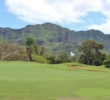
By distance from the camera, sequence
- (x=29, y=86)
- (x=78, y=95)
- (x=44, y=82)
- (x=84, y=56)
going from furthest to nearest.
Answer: (x=84, y=56) → (x=44, y=82) → (x=29, y=86) → (x=78, y=95)

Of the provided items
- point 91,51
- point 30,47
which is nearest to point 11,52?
point 30,47

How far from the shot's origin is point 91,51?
71.4 meters

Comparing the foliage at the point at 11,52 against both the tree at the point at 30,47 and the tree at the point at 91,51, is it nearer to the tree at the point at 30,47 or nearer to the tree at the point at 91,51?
the tree at the point at 30,47

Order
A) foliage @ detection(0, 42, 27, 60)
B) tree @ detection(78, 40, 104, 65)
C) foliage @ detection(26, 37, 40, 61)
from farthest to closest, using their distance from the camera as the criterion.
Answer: foliage @ detection(26, 37, 40, 61) < foliage @ detection(0, 42, 27, 60) < tree @ detection(78, 40, 104, 65)

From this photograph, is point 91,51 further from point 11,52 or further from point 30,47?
point 11,52

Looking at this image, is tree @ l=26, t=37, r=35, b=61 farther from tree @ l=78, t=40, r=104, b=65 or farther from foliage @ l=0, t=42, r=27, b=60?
tree @ l=78, t=40, r=104, b=65

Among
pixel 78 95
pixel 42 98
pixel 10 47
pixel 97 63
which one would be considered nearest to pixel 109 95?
pixel 78 95

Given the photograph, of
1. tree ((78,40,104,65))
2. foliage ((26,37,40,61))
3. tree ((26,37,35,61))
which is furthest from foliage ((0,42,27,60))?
tree ((78,40,104,65))

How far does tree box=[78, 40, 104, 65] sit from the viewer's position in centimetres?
6856

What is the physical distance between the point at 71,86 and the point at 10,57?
2260 inches

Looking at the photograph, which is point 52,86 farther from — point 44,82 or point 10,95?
point 10,95

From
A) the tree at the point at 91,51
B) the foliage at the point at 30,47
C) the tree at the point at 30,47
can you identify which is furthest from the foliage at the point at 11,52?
the tree at the point at 91,51

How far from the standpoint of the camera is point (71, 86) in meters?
15.1

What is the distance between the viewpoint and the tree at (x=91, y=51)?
68.6 meters
